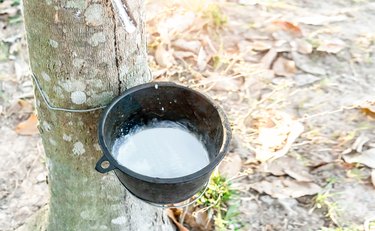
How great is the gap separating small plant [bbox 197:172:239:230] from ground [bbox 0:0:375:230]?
13 millimetres

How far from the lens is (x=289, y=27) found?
2.66m

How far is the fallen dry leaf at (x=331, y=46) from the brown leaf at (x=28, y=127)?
1.39 m

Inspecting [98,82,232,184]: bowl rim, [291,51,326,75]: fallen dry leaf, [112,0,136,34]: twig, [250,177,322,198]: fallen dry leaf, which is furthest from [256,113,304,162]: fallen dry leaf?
[112,0,136,34]: twig

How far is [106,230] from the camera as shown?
1.65 meters

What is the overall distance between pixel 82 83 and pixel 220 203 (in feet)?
2.76

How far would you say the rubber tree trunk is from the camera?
1.23 metres

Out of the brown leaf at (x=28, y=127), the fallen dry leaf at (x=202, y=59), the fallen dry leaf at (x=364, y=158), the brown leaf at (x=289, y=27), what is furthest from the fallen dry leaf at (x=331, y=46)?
the brown leaf at (x=28, y=127)

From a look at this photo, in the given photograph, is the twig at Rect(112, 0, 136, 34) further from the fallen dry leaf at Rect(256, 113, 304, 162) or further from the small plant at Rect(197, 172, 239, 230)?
the fallen dry leaf at Rect(256, 113, 304, 162)

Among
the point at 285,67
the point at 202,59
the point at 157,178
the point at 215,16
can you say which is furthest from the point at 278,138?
the point at 157,178

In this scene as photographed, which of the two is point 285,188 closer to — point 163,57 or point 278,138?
point 278,138

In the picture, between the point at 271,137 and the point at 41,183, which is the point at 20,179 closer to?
the point at 41,183

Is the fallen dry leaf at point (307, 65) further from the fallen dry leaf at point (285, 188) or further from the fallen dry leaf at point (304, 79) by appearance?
the fallen dry leaf at point (285, 188)

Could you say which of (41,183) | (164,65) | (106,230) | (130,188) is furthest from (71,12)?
(164,65)

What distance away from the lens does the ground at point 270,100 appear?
6.37 feet
